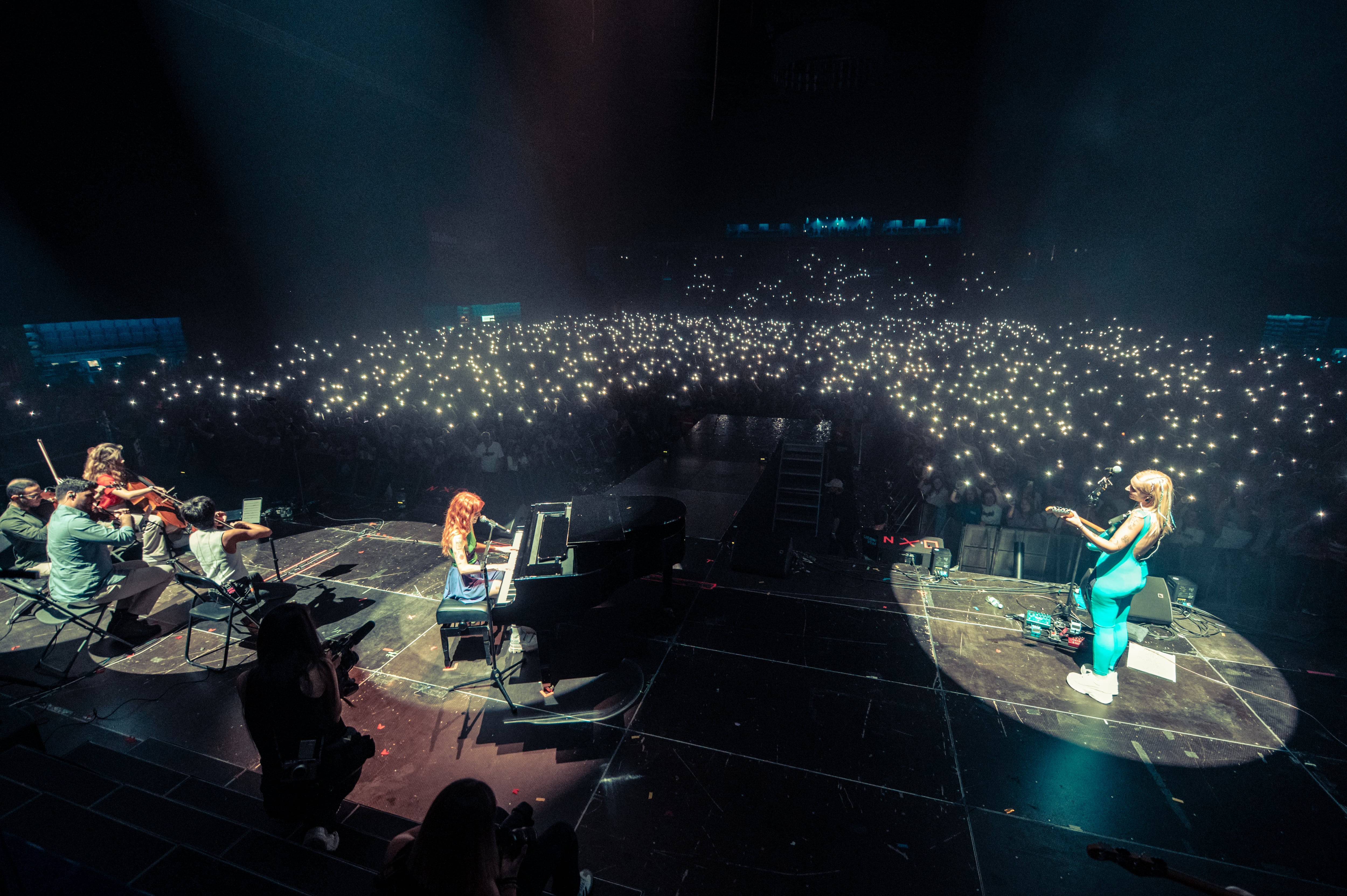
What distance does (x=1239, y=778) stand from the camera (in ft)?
11.8

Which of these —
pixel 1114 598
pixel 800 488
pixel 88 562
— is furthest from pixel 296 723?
pixel 800 488

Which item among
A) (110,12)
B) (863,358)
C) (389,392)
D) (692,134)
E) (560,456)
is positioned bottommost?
(560,456)

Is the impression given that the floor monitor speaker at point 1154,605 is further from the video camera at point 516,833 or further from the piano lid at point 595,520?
the video camera at point 516,833

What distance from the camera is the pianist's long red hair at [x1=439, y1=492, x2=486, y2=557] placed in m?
4.54

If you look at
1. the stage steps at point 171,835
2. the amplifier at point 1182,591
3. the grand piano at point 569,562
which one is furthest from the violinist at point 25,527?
the amplifier at point 1182,591

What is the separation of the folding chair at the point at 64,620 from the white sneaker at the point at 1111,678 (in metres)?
8.99

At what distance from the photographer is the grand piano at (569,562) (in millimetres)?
4094

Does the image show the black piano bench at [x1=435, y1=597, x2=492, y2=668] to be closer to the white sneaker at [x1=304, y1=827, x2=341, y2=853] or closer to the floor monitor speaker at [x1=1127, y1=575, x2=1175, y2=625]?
the white sneaker at [x1=304, y1=827, x2=341, y2=853]

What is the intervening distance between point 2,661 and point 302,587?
2261 mm

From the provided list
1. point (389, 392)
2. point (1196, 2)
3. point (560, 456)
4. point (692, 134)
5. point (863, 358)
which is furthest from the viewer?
point (863, 358)

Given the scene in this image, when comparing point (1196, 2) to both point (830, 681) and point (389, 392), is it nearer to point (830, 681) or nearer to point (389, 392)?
point (830, 681)

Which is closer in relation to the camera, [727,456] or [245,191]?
[727,456]

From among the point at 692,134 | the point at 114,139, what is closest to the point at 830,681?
the point at 692,134

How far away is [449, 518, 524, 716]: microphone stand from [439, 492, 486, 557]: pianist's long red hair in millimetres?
210
